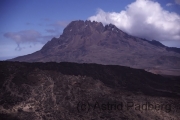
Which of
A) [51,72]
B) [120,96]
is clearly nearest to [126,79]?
[120,96]

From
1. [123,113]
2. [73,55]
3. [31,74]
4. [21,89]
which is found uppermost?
[73,55]

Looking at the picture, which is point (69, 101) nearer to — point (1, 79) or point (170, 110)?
point (1, 79)

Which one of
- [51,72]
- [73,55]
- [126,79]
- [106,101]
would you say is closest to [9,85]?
[51,72]

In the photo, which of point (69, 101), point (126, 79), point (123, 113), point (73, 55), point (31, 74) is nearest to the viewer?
point (123, 113)

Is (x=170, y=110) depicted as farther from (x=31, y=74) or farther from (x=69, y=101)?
(x=31, y=74)

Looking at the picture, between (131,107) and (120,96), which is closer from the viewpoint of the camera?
(131,107)

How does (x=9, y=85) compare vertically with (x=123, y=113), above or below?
above

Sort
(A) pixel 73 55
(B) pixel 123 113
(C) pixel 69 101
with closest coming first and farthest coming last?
(B) pixel 123 113
(C) pixel 69 101
(A) pixel 73 55
